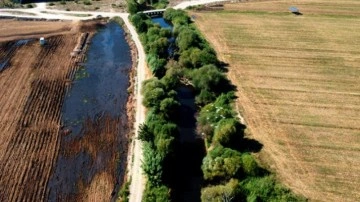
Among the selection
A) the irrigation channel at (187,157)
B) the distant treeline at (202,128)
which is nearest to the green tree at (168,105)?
the distant treeline at (202,128)

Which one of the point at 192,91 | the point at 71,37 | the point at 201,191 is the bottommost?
the point at 201,191

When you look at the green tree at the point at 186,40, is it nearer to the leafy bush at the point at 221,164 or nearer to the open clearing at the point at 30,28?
the open clearing at the point at 30,28

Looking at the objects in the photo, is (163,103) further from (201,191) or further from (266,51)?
(266,51)

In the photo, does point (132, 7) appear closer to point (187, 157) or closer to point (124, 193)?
point (187, 157)

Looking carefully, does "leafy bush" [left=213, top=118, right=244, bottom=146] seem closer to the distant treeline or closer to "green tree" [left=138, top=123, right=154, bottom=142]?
the distant treeline

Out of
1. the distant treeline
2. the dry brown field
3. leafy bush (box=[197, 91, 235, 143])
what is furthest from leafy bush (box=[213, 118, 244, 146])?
the dry brown field

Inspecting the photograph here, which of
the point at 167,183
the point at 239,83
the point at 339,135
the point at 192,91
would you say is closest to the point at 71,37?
the point at 192,91
